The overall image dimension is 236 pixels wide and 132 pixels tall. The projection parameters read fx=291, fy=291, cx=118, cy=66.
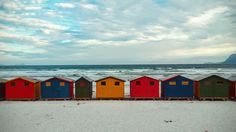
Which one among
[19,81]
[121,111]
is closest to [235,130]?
[121,111]

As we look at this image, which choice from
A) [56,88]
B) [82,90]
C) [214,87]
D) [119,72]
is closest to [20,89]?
[56,88]

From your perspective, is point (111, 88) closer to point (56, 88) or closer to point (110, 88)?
point (110, 88)

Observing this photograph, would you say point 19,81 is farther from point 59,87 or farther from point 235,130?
point 235,130

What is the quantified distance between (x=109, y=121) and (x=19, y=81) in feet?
41.3

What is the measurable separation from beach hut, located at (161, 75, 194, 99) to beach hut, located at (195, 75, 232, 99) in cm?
83

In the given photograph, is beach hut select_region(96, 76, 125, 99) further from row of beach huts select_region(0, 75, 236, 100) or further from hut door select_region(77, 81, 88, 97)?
hut door select_region(77, 81, 88, 97)

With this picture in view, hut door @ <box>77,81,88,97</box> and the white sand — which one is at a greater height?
hut door @ <box>77,81,88,97</box>

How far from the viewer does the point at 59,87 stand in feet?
83.0

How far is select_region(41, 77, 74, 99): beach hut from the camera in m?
25.3

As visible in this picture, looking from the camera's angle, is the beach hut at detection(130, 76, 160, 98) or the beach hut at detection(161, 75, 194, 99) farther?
the beach hut at detection(130, 76, 160, 98)

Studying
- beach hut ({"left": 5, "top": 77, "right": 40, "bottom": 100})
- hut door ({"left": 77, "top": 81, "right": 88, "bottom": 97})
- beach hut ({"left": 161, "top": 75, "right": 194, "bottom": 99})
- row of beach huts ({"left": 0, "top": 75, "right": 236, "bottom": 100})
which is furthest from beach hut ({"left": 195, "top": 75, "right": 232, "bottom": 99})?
beach hut ({"left": 5, "top": 77, "right": 40, "bottom": 100})

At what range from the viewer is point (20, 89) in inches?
997

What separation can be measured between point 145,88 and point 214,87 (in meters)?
5.76

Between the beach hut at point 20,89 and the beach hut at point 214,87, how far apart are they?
14.3 meters
